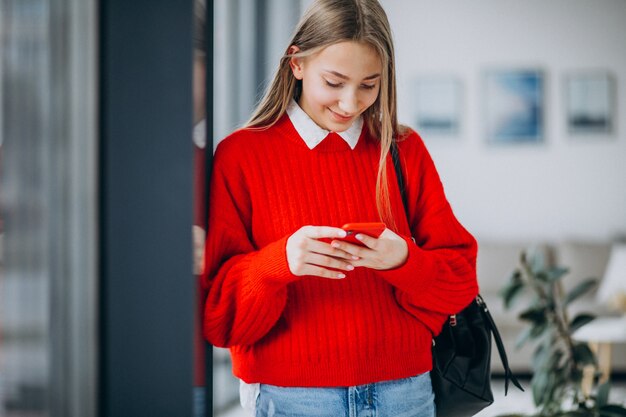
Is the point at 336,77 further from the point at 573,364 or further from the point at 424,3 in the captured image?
the point at 424,3

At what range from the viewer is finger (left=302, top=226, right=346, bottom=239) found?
3.01ft

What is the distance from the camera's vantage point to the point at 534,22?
517 centimetres

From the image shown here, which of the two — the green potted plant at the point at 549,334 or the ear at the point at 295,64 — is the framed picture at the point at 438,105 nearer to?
the green potted plant at the point at 549,334

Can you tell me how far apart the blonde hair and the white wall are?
4128 mm

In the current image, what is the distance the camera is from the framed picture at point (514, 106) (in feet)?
17.1

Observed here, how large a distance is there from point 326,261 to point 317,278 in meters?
0.14

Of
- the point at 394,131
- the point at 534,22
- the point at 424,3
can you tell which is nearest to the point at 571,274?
the point at 534,22

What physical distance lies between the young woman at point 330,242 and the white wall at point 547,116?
13.6 feet

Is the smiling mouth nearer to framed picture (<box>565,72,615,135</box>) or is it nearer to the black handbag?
the black handbag

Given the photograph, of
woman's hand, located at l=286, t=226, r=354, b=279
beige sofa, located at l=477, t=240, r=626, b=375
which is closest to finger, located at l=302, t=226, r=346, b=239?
woman's hand, located at l=286, t=226, r=354, b=279

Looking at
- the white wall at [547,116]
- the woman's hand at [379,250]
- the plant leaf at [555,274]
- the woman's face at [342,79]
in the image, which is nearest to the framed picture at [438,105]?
the white wall at [547,116]

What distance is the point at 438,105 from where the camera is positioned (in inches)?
207

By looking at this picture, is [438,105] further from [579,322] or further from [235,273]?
[235,273]

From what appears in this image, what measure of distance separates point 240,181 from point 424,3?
4.49 metres
